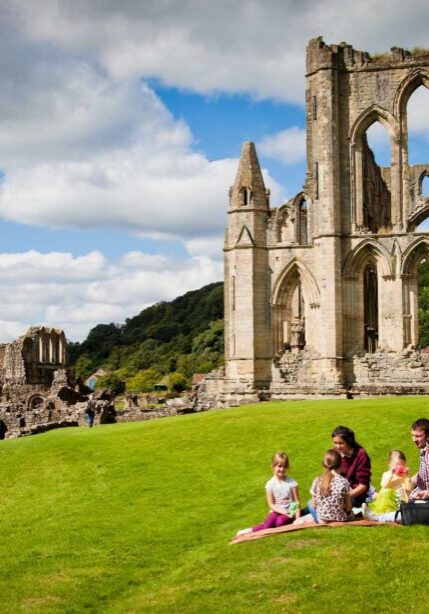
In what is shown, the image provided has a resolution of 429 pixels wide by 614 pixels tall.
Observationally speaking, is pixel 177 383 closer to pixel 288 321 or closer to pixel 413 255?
pixel 288 321

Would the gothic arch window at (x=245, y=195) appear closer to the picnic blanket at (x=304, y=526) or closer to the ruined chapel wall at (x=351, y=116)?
the ruined chapel wall at (x=351, y=116)

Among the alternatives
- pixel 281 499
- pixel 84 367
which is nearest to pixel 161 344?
pixel 84 367

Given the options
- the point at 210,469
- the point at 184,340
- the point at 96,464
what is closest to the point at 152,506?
the point at 210,469

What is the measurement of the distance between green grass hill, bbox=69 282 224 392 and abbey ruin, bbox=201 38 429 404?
4515cm

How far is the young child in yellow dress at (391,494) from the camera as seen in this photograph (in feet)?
40.3

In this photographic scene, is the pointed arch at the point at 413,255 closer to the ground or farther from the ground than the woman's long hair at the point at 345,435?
farther from the ground

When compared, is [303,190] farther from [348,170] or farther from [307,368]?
[307,368]

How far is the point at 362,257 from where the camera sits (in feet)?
122

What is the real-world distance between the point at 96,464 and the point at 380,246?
19.9m

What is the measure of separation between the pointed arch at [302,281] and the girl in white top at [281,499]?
81.8 feet

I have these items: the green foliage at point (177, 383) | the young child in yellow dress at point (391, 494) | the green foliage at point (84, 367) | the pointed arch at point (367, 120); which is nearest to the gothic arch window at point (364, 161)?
the pointed arch at point (367, 120)

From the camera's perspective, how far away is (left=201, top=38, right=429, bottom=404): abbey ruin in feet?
119

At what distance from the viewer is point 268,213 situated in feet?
127

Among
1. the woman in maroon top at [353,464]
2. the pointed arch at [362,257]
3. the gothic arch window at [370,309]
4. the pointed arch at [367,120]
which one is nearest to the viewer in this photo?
the woman in maroon top at [353,464]
